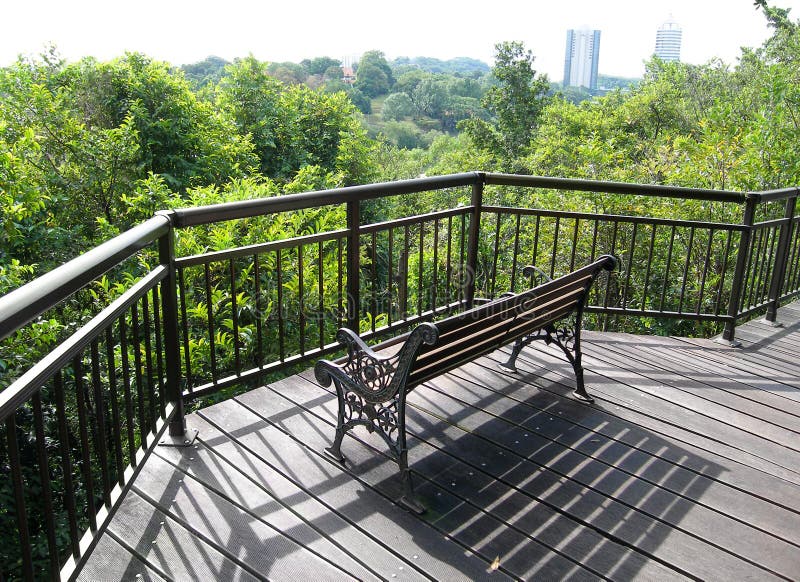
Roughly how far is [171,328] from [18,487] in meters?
1.28

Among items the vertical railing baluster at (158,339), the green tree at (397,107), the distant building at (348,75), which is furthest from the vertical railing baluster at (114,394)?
the distant building at (348,75)

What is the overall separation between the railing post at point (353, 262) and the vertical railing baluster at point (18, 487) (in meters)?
2.13

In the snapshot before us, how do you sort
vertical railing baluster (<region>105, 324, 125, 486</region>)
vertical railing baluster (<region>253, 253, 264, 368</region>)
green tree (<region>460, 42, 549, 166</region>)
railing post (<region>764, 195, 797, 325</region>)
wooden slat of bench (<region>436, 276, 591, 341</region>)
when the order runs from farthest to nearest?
green tree (<region>460, 42, 549, 166</region>) < railing post (<region>764, 195, 797, 325</region>) < vertical railing baluster (<region>253, 253, 264, 368</region>) < wooden slat of bench (<region>436, 276, 591, 341</region>) < vertical railing baluster (<region>105, 324, 125, 486</region>)

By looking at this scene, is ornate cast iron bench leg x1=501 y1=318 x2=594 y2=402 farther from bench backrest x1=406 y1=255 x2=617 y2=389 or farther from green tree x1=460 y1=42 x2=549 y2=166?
green tree x1=460 y1=42 x2=549 y2=166

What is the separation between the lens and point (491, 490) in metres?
2.45

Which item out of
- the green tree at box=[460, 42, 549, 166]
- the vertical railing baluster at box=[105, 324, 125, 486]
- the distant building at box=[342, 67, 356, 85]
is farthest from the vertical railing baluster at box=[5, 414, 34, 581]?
the distant building at box=[342, 67, 356, 85]

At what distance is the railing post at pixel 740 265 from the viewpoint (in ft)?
13.2

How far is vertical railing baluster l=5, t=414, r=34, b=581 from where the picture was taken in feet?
4.11

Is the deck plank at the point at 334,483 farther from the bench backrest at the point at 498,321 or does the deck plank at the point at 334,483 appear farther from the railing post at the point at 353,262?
the railing post at the point at 353,262

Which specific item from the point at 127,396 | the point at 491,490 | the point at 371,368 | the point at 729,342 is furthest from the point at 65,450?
the point at 729,342

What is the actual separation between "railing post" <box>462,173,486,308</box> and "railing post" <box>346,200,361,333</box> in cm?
108

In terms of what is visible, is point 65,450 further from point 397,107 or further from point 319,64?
point 397,107

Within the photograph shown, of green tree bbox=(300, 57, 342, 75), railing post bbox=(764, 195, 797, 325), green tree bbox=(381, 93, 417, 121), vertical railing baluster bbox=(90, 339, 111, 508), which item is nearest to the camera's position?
vertical railing baluster bbox=(90, 339, 111, 508)

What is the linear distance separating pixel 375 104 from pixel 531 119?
34.4m
